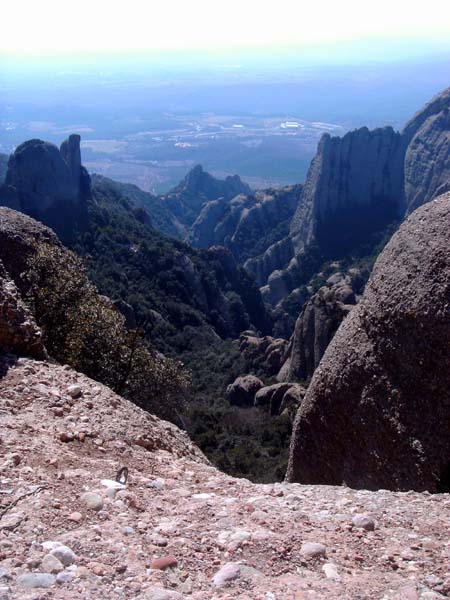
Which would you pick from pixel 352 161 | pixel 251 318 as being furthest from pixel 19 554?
pixel 352 161

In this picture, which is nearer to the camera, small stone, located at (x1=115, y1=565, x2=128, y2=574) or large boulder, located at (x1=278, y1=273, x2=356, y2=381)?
small stone, located at (x1=115, y1=565, x2=128, y2=574)

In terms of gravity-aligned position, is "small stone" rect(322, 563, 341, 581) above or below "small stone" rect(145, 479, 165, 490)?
Answer: above

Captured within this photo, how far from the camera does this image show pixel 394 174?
109125 millimetres

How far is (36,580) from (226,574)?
1431mm

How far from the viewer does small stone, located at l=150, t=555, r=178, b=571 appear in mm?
4828

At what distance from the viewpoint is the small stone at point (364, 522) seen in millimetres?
5926

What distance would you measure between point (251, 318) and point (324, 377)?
217ft

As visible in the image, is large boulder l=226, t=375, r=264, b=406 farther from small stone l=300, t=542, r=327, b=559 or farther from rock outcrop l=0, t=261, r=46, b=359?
small stone l=300, t=542, r=327, b=559

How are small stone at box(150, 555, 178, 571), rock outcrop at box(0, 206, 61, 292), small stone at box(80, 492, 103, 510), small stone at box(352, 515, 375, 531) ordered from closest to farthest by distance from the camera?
small stone at box(150, 555, 178, 571) < small stone at box(80, 492, 103, 510) < small stone at box(352, 515, 375, 531) < rock outcrop at box(0, 206, 61, 292)

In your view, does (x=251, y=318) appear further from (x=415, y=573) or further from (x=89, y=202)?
(x=415, y=573)

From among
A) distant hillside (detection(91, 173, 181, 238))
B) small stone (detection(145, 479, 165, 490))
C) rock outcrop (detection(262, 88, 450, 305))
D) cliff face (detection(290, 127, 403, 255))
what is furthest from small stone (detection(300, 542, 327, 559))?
distant hillside (detection(91, 173, 181, 238))

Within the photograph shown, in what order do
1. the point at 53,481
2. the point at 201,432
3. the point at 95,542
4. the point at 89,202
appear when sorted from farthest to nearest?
the point at 89,202, the point at 201,432, the point at 53,481, the point at 95,542

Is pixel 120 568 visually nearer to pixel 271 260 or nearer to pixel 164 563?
pixel 164 563

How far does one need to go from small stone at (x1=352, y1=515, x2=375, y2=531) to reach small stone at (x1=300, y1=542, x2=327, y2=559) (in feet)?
2.31
